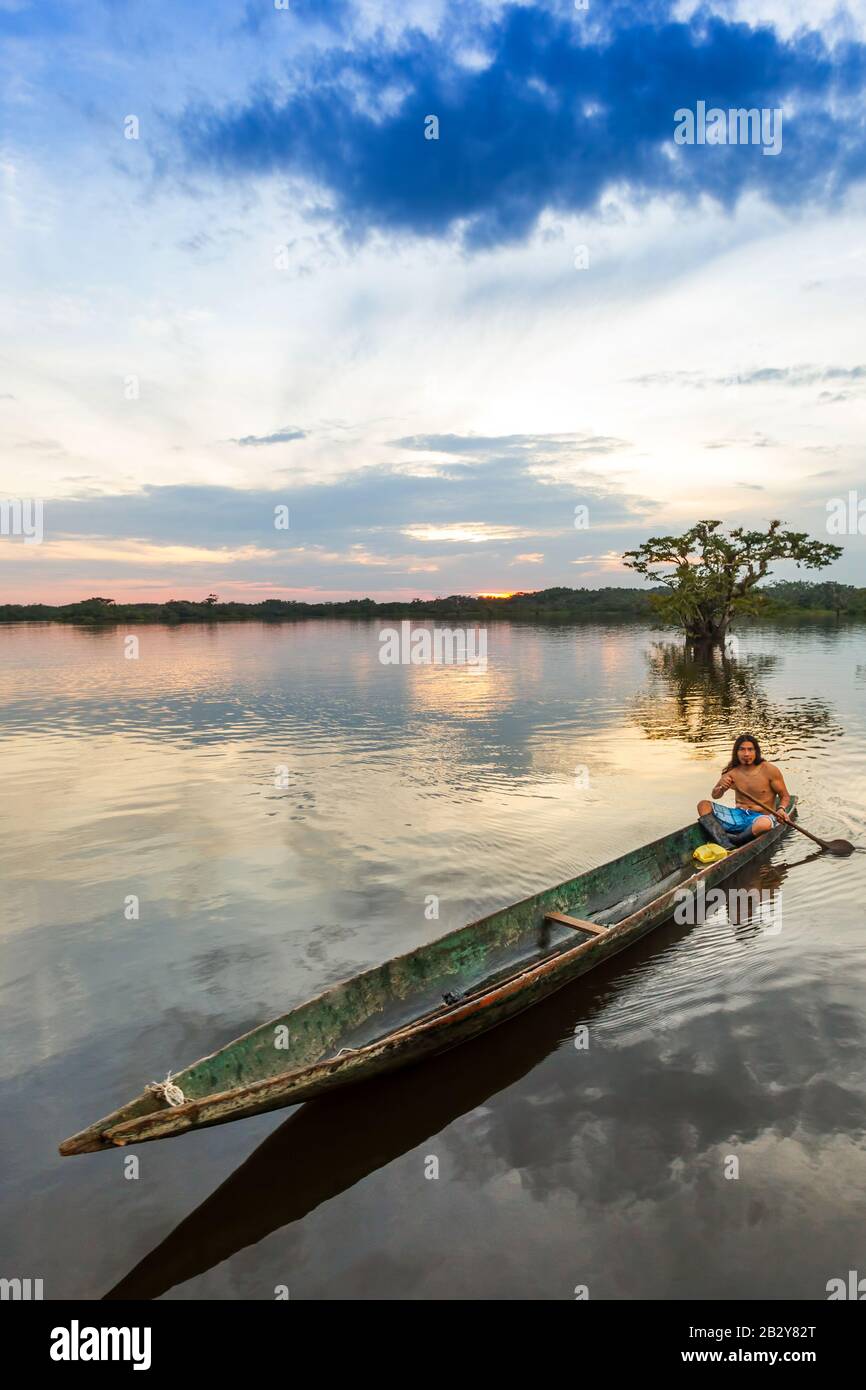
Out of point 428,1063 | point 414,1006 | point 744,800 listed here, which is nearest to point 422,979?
point 414,1006

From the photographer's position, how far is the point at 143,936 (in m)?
9.63

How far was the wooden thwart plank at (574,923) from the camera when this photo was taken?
835 centimetres

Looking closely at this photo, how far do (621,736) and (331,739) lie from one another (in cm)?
925

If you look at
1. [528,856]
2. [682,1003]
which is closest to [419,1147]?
[682,1003]

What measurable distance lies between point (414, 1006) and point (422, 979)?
0.29 m

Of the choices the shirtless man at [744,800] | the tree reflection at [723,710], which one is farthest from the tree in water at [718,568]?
the shirtless man at [744,800]

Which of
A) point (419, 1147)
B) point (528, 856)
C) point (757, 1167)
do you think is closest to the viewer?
point (757, 1167)

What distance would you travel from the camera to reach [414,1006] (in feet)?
23.5

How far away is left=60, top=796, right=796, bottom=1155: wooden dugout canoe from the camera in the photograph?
5031 mm

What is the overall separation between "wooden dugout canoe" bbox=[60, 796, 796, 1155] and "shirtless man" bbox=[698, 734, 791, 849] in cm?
146

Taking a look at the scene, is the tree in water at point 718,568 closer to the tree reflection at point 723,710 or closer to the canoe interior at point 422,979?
the tree reflection at point 723,710

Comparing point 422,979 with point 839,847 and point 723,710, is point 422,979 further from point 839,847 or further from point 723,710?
point 723,710

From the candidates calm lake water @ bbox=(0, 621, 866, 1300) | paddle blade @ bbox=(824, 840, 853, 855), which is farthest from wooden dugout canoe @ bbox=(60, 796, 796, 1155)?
paddle blade @ bbox=(824, 840, 853, 855)
